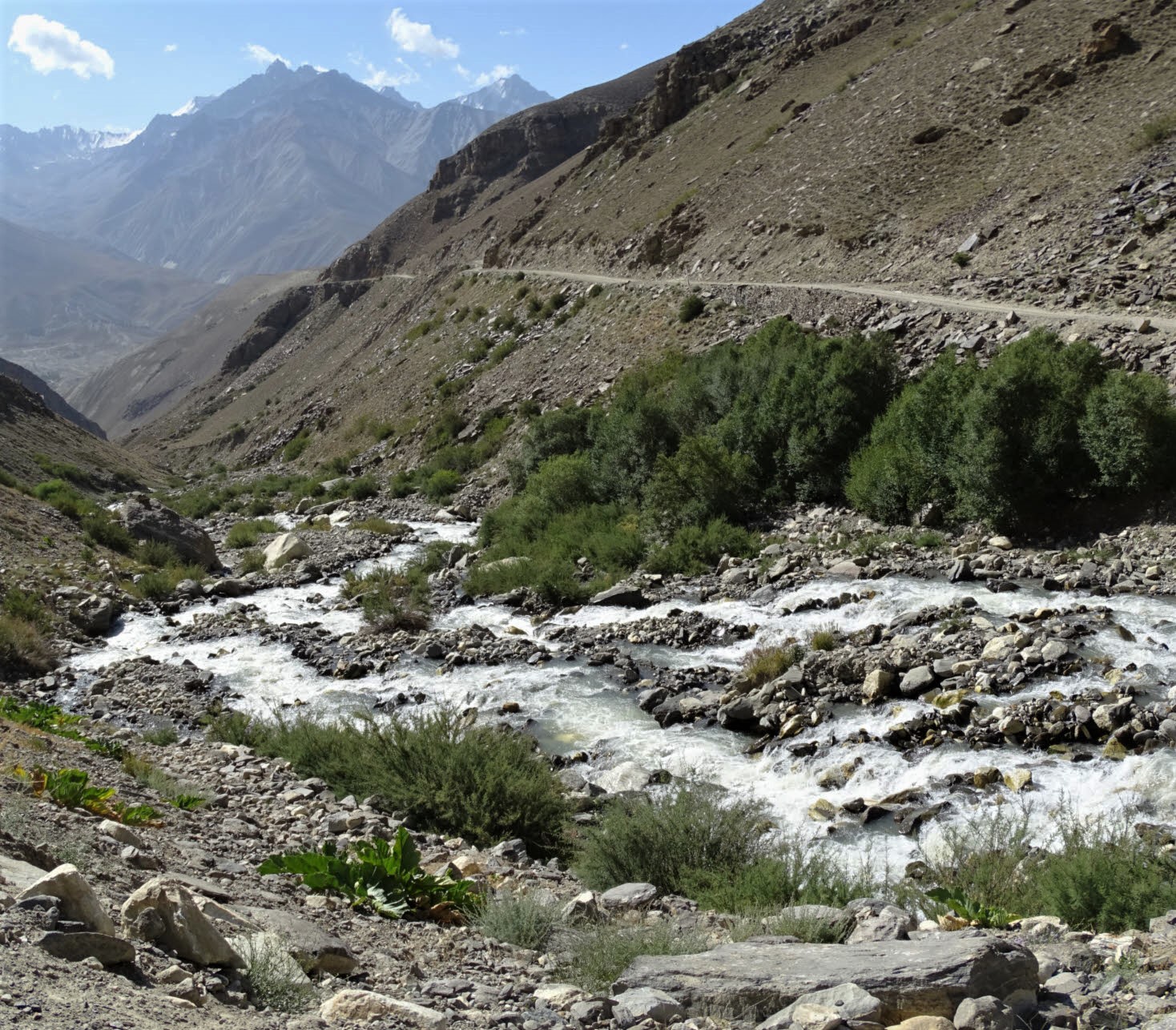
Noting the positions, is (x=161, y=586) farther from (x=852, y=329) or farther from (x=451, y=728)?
(x=852, y=329)

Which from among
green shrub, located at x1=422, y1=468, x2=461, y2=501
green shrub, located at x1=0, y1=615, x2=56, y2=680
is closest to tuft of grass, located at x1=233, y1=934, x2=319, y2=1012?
green shrub, located at x1=0, y1=615, x2=56, y2=680

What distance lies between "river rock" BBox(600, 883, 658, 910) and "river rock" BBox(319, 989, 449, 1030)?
238 cm

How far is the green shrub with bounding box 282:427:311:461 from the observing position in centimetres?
4694

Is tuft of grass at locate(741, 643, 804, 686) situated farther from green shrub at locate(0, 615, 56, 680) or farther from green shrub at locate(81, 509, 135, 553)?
green shrub at locate(81, 509, 135, 553)

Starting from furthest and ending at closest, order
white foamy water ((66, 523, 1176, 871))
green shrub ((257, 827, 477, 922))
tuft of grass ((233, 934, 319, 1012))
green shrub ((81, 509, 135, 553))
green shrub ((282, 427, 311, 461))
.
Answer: green shrub ((282, 427, 311, 461)) < green shrub ((81, 509, 135, 553)) < white foamy water ((66, 523, 1176, 871)) < green shrub ((257, 827, 477, 922)) < tuft of grass ((233, 934, 319, 1012))

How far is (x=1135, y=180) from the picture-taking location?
2195 cm

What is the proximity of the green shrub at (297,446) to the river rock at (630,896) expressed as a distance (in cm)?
4221

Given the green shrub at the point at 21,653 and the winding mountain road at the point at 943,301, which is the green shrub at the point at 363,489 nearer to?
the winding mountain road at the point at 943,301

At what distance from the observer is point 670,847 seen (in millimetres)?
7332

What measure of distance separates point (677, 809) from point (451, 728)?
130 inches

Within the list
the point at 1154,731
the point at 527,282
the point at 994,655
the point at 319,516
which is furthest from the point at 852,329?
the point at 527,282

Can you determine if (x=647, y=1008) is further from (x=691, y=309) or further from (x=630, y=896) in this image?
(x=691, y=309)

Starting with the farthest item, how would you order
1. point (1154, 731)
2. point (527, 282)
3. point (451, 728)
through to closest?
point (527, 282) < point (451, 728) < point (1154, 731)

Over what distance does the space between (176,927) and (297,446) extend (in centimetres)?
4511
